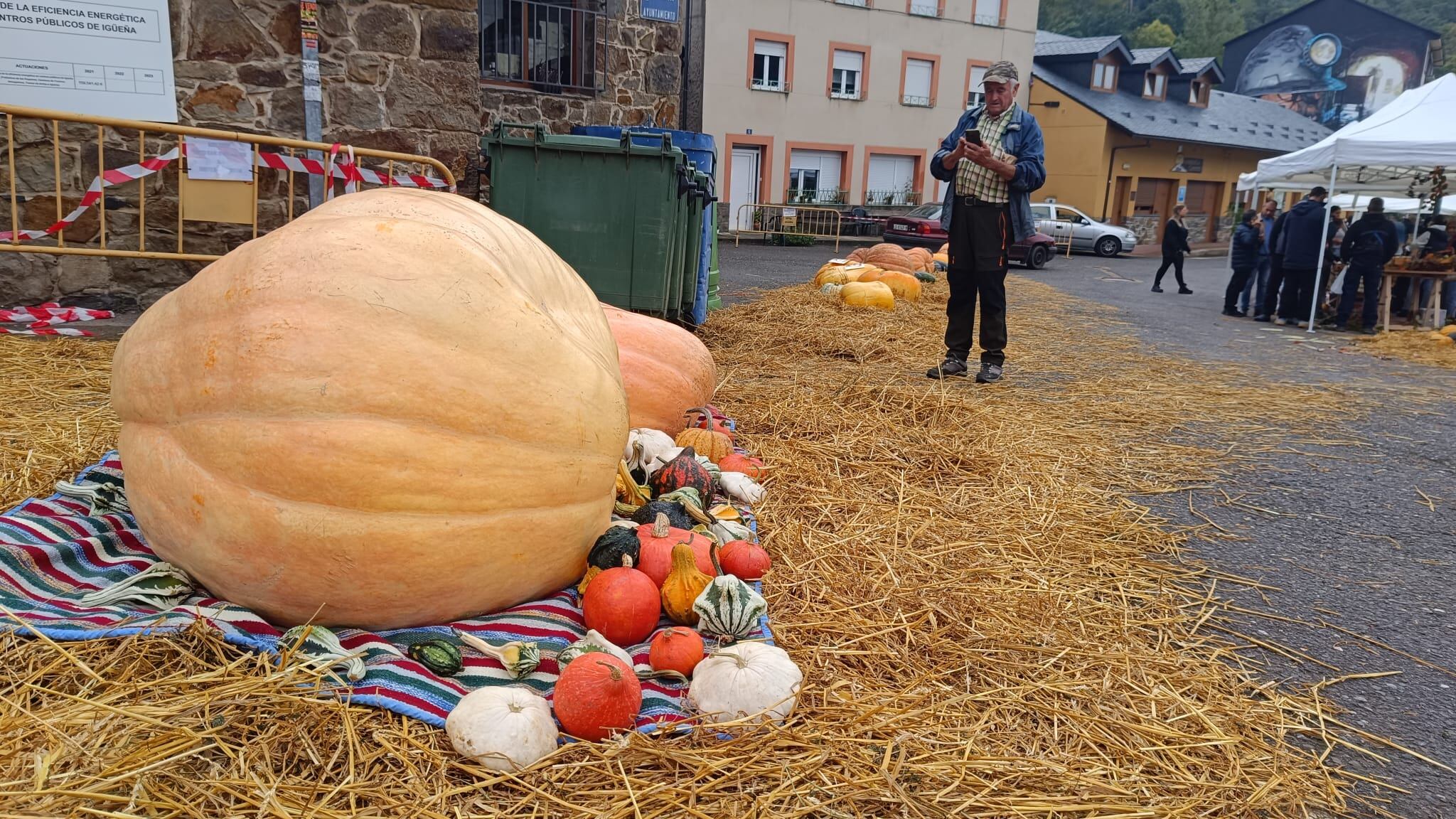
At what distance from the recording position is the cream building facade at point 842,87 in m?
28.2


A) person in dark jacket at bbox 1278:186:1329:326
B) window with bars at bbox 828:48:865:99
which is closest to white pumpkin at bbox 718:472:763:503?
person in dark jacket at bbox 1278:186:1329:326

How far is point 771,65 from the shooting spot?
29.0 meters

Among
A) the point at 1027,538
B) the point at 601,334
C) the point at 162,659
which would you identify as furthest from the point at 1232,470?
the point at 162,659

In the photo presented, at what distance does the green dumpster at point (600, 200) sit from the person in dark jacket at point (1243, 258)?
38.0 feet

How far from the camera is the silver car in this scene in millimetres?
28344

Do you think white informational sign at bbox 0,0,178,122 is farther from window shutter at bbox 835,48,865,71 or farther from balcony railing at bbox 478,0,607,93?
window shutter at bbox 835,48,865,71

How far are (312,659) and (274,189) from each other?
5993 millimetres

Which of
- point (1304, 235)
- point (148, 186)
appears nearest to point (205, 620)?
point (148, 186)

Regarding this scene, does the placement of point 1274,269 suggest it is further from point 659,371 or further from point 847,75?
point 847,75

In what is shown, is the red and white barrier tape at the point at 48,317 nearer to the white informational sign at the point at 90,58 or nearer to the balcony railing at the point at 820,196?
the white informational sign at the point at 90,58

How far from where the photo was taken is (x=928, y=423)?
4.94 m

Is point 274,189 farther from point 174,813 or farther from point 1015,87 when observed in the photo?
point 174,813

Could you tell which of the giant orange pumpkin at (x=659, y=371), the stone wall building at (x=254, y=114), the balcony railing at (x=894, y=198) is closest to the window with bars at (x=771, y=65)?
the balcony railing at (x=894, y=198)

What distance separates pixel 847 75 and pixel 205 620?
3149 centimetres
